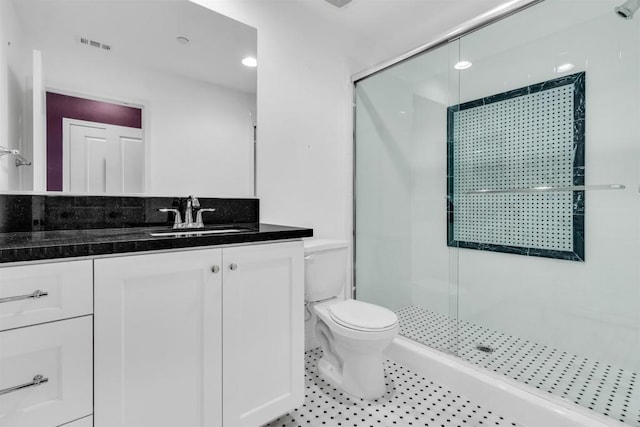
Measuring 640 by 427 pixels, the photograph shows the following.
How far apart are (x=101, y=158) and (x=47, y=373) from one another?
3.01 feet

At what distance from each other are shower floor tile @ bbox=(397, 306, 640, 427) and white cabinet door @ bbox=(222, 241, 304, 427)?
106 centimetres

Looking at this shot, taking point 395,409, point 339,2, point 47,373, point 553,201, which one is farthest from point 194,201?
point 553,201

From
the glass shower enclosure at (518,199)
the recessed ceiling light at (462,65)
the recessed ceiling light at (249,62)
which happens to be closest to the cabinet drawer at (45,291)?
the recessed ceiling light at (249,62)

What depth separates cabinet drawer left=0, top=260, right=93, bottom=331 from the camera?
78 centimetres

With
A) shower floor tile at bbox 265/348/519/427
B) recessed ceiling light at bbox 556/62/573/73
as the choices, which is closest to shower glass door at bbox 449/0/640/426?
recessed ceiling light at bbox 556/62/573/73

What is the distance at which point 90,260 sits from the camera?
0.90 m

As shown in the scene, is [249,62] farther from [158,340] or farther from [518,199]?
[518,199]

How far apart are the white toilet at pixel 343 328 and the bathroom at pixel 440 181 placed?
1.05ft

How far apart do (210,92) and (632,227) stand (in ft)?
7.59

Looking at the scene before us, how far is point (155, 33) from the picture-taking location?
1552mm

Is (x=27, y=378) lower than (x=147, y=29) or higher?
lower

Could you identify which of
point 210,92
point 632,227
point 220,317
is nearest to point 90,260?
point 220,317

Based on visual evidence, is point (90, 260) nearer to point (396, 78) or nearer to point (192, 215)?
point (192, 215)

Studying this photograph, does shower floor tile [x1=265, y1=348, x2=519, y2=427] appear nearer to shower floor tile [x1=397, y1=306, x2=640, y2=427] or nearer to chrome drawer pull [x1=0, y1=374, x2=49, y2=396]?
shower floor tile [x1=397, y1=306, x2=640, y2=427]
